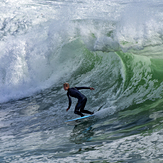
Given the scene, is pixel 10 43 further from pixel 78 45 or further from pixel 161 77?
pixel 161 77

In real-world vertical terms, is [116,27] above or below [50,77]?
above

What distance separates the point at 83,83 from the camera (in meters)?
9.69

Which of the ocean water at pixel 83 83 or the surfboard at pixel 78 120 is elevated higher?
the ocean water at pixel 83 83

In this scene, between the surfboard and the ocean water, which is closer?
the ocean water

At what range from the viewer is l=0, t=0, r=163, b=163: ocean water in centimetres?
426

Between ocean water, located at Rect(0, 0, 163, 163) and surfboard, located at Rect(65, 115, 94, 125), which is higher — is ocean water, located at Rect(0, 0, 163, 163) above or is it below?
above

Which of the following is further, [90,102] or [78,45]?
[78,45]

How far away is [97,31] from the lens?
390 inches

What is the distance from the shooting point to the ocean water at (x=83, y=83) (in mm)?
4258

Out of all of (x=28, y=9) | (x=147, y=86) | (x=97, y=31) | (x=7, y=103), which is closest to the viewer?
(x=147, y=86)

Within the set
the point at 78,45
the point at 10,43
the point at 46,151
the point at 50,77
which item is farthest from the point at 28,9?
the point at 46,151

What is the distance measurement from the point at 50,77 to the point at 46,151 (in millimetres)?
6653

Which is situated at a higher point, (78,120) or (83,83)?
(83,83)

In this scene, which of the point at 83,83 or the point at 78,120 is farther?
the point at 83,83
